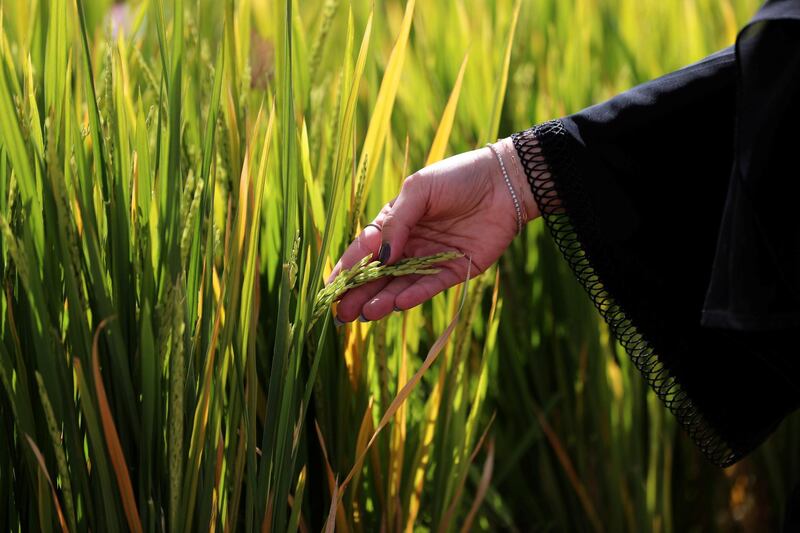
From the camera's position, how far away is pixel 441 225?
109 cm

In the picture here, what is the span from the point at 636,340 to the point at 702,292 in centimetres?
10

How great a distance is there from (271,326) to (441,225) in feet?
0.80

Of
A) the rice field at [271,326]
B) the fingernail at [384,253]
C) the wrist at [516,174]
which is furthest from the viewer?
the wrist at [516,174]

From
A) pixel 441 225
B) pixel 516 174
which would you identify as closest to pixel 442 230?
pixel 441 225

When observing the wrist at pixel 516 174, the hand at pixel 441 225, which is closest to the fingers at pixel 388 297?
the hand at pixel 441 225

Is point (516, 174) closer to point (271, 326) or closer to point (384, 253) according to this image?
point (384, 253)

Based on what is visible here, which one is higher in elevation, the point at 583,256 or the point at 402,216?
the point at 402,216

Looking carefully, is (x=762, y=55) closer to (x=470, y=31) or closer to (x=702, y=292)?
(x=702, y=292)

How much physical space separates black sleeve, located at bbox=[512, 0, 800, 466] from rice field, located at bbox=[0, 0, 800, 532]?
14cm

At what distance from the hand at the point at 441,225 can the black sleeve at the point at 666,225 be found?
37 millimetres

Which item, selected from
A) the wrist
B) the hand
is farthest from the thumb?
the wrist

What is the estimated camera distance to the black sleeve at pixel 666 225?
3.36 feet

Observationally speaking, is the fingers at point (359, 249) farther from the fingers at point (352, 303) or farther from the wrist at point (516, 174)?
the wrist at point (516, 174)

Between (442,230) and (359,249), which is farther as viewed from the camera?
(442,230)
